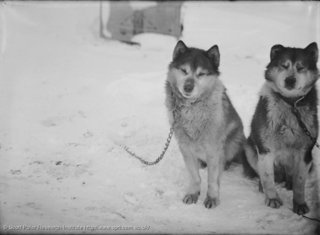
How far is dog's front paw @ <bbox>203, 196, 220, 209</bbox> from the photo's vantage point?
153 inches

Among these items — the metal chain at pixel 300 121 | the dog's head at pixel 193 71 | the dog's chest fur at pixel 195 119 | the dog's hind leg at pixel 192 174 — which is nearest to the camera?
the metal chain at pixel 300 121

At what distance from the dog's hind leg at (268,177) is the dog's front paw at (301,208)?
0.17 meters

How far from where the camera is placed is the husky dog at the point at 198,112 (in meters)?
3.90

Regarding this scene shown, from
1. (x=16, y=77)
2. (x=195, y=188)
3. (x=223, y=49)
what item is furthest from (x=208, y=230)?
(x=223, y=49)

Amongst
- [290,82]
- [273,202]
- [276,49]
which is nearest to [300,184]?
[273,202]

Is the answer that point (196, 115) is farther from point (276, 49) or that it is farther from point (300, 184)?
point (300, 184)

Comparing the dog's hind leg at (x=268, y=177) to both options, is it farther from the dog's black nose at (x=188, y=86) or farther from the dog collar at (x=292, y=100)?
A: the dog's black nose at (x=188, y=86)

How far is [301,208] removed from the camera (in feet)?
12.3

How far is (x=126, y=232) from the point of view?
10.3 feet

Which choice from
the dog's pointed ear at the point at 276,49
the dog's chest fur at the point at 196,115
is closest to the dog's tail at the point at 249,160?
the dog's chest fur at the point at 196,115

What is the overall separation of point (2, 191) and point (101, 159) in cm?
135

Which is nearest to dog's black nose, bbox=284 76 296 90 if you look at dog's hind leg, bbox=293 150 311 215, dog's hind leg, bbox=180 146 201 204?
dog's hind leg, bbox=293 150 311 215

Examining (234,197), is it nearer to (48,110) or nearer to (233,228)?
(233,228)

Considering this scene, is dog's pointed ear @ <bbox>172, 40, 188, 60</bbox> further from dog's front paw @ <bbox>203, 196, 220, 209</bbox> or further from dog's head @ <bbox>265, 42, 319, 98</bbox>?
dog's front paw @ <bbox>203, 196, 220, 209</bbox>
